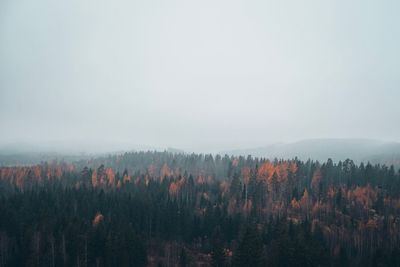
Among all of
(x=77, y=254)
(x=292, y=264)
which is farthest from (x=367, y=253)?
(x=77, y=254)

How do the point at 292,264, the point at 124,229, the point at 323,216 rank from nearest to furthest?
the point at 292,264 < the point at 124,229 < the point at 323,216

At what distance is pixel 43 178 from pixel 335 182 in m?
148

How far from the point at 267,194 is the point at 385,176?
62588 millimetres

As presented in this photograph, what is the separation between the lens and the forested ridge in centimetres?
6975

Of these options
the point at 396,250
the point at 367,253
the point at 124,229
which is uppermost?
the point at 124,229

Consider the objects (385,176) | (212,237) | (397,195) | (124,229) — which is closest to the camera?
(124,229)

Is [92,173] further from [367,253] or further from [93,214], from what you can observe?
[367,253]

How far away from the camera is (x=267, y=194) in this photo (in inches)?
5162

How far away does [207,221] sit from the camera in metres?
97.1

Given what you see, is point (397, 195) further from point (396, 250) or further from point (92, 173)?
point (92, 173)

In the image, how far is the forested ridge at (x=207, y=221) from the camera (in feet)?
229

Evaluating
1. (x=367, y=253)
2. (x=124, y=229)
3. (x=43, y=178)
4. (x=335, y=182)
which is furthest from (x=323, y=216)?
(x=43, y=178)

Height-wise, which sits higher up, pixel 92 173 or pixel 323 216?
pixel 92 173

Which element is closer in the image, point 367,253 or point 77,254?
point 77,254
